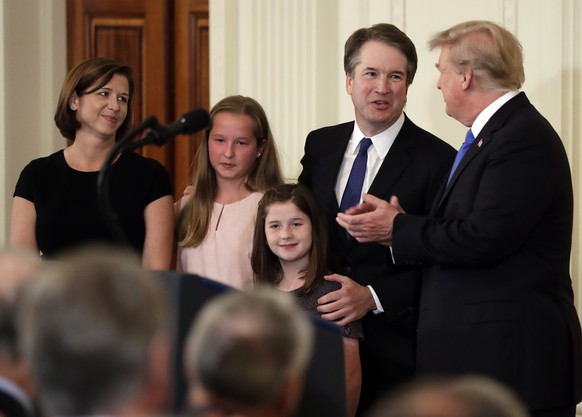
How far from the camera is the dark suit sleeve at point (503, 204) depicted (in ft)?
9.75

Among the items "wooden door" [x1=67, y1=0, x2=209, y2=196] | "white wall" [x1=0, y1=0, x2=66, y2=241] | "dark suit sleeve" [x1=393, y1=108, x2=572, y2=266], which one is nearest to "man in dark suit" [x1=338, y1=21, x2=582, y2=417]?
"dark suit sleeve" [x1=393, y1=108, x2=572, y2=266]

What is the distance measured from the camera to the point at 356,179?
3.50 m

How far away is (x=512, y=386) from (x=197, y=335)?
189 centimetres

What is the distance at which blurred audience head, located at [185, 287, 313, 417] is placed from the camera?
4.18 ft

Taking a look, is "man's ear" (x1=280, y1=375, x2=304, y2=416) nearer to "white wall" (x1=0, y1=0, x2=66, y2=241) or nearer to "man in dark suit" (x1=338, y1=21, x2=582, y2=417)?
"man in dark suit" (x1=338, y1=21, x2=582, y2=417)

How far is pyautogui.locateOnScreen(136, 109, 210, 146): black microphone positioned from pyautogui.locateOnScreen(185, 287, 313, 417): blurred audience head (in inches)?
47.9

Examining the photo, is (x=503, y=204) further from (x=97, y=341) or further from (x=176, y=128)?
(x=97, y=341)

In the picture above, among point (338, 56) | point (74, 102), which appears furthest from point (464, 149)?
point (338, 56)

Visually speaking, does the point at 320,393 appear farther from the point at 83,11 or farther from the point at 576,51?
the point at 83,11

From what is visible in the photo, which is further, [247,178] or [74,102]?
[74,102]

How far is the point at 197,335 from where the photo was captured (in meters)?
1.32

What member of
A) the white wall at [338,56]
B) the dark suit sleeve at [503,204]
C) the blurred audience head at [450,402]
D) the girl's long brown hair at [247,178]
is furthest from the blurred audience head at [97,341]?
the white wall at [338,56]

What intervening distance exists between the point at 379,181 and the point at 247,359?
86.4 inches

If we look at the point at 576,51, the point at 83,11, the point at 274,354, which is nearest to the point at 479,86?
the point at 576,51
